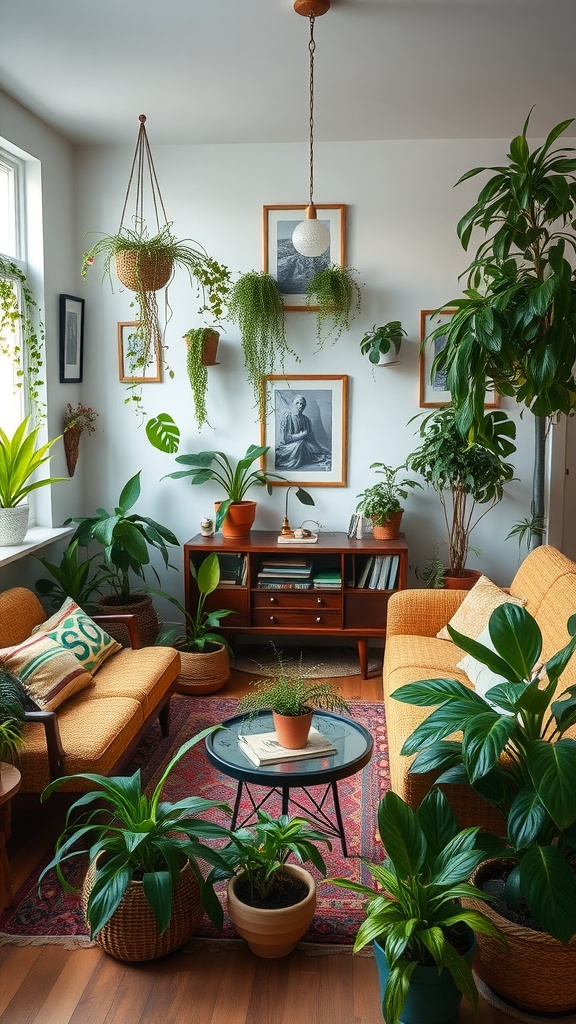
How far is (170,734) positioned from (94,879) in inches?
63.1

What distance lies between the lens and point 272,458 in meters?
5.00

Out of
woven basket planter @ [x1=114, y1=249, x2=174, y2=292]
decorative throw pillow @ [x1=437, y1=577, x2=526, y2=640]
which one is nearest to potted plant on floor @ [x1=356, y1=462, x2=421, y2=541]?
decorative throw pillow @ [x1=437, y1=577, x2=526, y2=640]

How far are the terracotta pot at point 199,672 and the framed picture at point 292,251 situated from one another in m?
2.04

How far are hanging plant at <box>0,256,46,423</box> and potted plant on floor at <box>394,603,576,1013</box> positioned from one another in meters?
2.91

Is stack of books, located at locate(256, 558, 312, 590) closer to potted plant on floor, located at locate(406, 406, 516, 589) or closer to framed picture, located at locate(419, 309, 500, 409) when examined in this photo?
potted plant on floor, located at locate(406, 406, 516, 589)

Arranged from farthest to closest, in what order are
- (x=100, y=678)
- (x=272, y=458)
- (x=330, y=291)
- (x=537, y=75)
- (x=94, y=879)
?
(x=272, y=458) → (x=330, y=291) → (x=537, y=75) → (x=100, y=678) → (x=94, y=879)

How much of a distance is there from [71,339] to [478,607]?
2.75 m

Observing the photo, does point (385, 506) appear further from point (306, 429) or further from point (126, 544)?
point (126, 544)

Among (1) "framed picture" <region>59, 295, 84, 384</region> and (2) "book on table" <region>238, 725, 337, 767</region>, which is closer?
(2) "book on table" <region>238, 725, 337, 767</region>

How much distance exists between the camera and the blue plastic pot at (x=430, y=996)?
2.00m

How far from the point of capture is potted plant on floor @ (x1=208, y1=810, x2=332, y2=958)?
2.27 m

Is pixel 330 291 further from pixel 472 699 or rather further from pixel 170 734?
pixel 472 699

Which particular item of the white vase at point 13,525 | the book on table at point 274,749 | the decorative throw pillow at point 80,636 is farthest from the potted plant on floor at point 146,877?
the white vase at point 13,525

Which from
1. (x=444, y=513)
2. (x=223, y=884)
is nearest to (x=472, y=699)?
(x=223, y=884)
